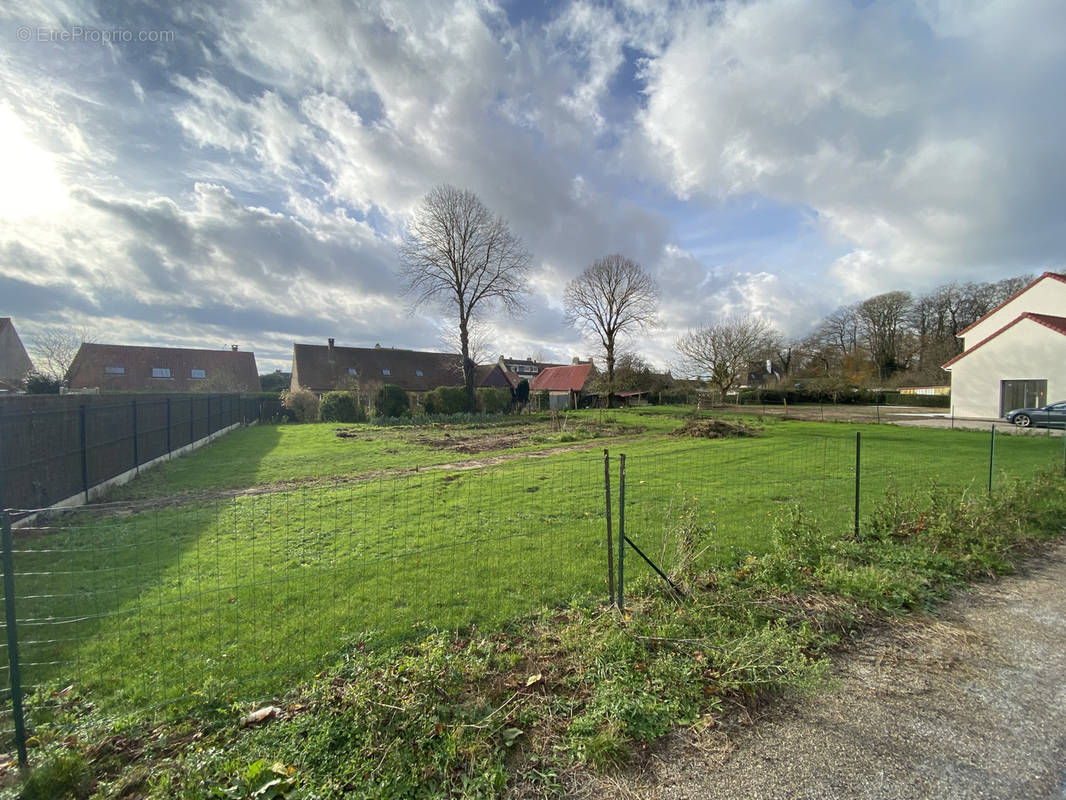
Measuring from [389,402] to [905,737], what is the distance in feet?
89.8

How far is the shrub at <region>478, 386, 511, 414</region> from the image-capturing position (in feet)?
105

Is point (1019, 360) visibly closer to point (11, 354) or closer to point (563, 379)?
point (563, 379)

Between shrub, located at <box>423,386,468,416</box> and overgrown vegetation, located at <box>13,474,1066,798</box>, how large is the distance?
2685 centimetres

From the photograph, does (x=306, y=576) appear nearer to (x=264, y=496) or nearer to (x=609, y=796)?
(x=609, y=796)

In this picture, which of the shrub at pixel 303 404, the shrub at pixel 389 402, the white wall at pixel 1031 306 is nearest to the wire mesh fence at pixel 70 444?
the shrub at pixel 389 402

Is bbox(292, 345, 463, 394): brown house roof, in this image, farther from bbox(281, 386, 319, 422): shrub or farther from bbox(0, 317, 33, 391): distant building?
bbox(0, 317, 33, 391): distant building

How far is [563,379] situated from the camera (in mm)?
50938

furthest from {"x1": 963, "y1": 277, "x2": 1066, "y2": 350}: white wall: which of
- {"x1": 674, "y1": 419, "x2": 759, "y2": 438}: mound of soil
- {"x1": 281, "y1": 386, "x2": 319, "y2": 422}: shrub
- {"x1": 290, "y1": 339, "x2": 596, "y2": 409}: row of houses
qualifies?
{"x1": 281, "y1": 386, "x2": 319, "y2": 422}: shrub

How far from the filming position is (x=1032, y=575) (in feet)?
15.1

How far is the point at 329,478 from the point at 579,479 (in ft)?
19.0

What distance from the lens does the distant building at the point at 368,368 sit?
39.8m

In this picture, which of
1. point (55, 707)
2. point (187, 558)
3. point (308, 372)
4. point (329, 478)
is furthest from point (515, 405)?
point (55, 707)

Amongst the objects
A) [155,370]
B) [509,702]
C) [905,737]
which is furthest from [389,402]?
[905,737]

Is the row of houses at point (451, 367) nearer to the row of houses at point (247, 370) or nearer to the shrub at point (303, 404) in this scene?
the row of houses at point (247, 370)
